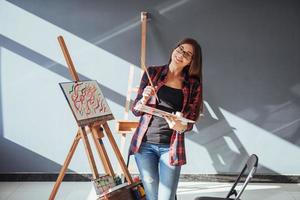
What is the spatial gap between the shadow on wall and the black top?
1.16 metres

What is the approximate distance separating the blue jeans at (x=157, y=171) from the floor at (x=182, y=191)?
106 cm

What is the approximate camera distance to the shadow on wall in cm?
316

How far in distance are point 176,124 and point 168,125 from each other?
0.08 metres

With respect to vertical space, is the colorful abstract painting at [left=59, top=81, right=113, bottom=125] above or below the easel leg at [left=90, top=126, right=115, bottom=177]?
above

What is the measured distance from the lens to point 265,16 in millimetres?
3154

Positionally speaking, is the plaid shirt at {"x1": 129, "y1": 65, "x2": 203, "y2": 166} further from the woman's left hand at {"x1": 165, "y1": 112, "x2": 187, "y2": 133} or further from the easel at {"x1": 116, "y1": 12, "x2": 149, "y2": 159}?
the easel at {"x1": 116, "y1": 12, "x2": 149, "y2": 159}

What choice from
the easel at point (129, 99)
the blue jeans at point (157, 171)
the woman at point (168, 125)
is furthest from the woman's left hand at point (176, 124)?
the easel at point (129, 99)

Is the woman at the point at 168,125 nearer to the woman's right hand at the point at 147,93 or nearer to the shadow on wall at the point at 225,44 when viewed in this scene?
the woman's right hand at the point at 147,93

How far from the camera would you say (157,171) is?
211 cm

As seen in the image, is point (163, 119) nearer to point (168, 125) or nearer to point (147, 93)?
point (168, 125)

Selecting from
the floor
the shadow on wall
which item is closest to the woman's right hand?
the shadow on wall

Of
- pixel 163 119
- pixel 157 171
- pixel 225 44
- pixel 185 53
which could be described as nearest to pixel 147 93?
pixel 163 119

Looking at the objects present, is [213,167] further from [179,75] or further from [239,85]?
[179,75]

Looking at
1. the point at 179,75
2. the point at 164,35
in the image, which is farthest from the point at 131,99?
the point at 179,75
